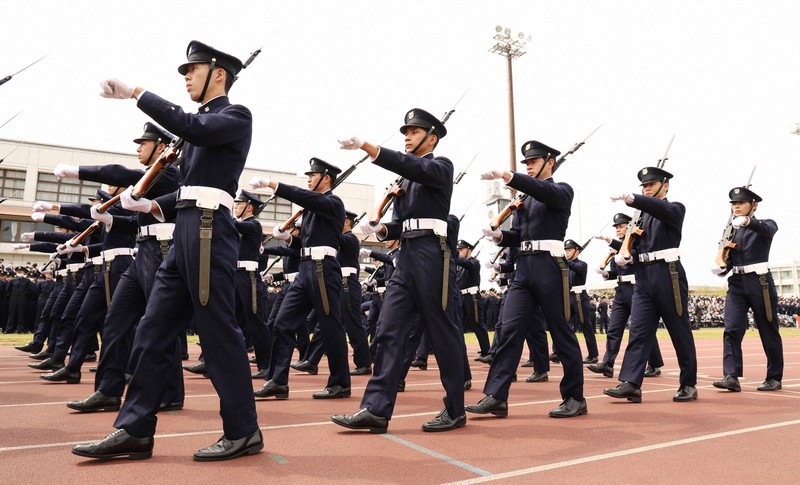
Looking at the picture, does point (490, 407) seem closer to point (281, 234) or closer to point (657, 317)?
point (657, 317)

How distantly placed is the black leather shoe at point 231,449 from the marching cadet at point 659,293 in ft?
12.3

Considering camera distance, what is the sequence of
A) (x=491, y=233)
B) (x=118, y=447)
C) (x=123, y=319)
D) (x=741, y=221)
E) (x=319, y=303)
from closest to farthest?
(x=118, y=447) → (x=123, y=319) → (x=491, y=233) → (x=319, y=303) → (x=741, y=221)

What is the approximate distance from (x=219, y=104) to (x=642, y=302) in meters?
4.61

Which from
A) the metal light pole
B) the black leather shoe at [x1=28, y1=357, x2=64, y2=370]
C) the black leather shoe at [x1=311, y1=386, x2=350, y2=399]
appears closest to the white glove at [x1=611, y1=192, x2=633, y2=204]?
the black leather shoe at [x1=311, y1=386, x2=350, y2=399]

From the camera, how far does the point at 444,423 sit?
4.20 metres

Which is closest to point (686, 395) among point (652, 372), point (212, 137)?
point (652, 372)

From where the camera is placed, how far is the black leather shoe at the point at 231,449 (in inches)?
126

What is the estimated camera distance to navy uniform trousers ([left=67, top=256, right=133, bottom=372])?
6102 mm

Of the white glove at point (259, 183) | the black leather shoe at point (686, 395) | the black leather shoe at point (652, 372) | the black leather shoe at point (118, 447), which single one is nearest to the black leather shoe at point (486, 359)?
the black leather shoe at point (652, 372)

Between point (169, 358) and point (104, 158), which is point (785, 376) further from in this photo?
point (104, 158)

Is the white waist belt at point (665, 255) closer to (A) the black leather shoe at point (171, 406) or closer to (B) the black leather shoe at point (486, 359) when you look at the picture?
(B) the black leather shoe at point (486, 359)

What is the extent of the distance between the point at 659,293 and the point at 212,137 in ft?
15.4

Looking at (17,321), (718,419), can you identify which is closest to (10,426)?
(718,419)

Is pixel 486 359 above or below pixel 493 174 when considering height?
below
